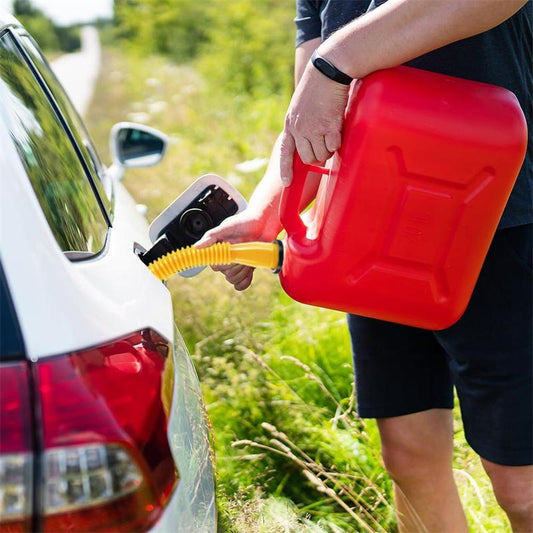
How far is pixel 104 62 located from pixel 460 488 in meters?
21.9

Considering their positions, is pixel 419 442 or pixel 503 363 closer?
pixel 503 363

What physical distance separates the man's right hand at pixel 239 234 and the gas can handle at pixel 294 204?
0.13 meters

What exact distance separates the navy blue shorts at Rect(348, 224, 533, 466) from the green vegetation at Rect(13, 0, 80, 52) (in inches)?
1048

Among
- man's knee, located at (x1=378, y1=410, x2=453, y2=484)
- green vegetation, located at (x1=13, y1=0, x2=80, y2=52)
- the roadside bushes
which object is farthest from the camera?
green vegetation, located at (x1=13, y1=0, x2=80, y2=52)

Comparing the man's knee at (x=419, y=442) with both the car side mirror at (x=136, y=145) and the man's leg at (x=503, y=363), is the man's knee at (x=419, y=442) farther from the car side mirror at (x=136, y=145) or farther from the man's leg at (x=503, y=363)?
the car side mirror at (x=136, y=145)

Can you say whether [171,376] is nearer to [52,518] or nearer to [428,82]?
[52,518]

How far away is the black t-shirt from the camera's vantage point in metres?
1.70

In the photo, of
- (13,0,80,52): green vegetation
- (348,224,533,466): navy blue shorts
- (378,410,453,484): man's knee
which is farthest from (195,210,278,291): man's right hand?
(13,0,80,52): green vegetation

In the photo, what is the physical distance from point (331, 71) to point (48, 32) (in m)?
35.0

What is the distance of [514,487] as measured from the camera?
1911mm

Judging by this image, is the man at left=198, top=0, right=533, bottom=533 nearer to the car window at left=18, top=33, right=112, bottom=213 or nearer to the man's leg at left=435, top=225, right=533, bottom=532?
the man's leg at left=435, top=225, right=533, bottom=532

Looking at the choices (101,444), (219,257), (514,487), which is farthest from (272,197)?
(101,444)

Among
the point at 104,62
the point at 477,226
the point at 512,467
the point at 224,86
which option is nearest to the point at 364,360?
the point at 512,467

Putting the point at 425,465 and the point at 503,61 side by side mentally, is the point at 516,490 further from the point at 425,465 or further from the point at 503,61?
the point at 503,61
